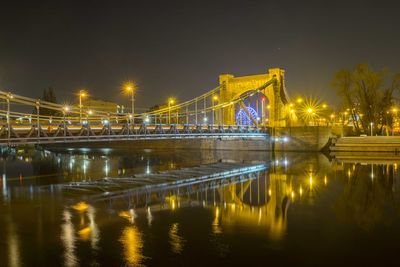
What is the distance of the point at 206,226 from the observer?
15375mm

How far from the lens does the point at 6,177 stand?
30750mm

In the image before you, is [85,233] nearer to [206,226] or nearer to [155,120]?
[206,226]

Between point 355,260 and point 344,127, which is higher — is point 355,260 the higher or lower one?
the lower one

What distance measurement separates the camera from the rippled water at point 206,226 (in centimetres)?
1190

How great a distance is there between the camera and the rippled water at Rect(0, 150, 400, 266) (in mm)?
11898

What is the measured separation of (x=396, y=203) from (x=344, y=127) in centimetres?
4355

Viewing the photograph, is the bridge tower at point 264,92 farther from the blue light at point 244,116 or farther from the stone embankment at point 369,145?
the stone embankment at point 369,145

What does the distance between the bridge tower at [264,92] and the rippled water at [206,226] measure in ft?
134

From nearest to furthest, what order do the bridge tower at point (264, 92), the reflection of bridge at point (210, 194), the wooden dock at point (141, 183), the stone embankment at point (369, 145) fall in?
the reflection of bridge at point (210, 194)
the wooden dock at point (141, 183)
the stone embankment at point (369, 145)
the bridge tower at point (264, 92)

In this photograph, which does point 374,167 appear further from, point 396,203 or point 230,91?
point 230,91

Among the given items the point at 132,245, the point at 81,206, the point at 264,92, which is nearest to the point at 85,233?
the point at 132,245

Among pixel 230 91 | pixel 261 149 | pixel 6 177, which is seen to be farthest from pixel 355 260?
pixel 230 91

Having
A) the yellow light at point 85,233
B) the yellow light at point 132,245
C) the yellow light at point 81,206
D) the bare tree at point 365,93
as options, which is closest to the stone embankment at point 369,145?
the bare tree at point 365,93

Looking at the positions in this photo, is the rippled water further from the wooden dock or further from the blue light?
the blue light
